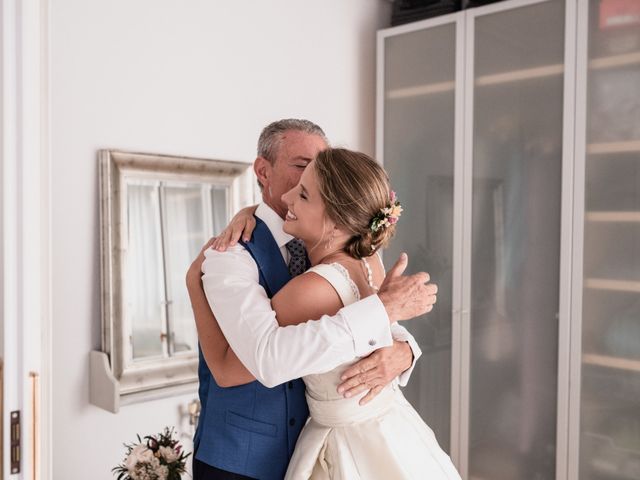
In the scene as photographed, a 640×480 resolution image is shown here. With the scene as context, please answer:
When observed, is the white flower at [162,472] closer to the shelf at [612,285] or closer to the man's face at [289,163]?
the man's face at [289,163]

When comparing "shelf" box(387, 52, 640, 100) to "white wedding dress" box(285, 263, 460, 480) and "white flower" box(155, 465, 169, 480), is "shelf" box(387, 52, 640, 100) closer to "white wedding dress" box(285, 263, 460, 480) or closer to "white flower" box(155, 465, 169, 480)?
"white wedding dress" box(285, 263, 460, 480)

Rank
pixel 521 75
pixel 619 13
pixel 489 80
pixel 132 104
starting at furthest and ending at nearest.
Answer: pixel 489 80 < pixel 521 75 < pixel 619 13 < pixel 132 104

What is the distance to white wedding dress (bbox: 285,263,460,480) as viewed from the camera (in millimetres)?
1425

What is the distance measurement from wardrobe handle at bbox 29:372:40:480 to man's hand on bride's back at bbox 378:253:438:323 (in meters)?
0.87

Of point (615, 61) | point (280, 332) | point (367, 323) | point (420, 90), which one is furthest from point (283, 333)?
point (420, 90)

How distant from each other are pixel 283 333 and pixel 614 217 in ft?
6.10

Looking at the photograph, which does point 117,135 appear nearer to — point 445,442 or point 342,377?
point 342,377

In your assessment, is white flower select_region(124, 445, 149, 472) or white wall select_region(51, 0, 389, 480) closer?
white flower select_region(124, 445, 149, 472)

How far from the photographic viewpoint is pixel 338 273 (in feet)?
4.69

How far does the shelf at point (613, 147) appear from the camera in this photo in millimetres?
2600

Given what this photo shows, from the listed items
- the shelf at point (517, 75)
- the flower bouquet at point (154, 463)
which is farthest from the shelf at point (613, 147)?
the flower bouquet at point (154, 463)

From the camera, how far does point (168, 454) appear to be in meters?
1.87

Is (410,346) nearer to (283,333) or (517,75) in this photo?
(283,333)

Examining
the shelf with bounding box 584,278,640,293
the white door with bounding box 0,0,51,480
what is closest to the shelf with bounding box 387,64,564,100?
the shelf with bounding box 584,278,640,293
